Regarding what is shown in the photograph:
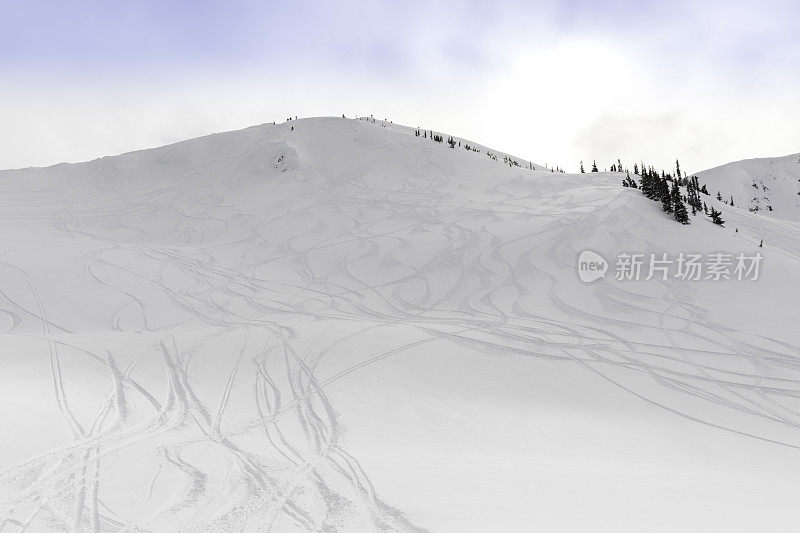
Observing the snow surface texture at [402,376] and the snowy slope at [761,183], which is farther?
the snowy slope at [761,183]

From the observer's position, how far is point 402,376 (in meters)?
9.27

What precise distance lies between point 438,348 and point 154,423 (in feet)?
19.9

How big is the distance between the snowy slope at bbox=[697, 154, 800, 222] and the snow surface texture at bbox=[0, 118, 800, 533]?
5258 cm

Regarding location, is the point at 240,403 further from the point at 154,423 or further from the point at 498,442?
the point at 498,442

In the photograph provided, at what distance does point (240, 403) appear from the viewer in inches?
307
